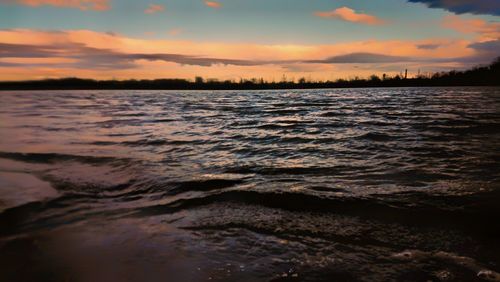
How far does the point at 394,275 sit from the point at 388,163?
6224 millimetres

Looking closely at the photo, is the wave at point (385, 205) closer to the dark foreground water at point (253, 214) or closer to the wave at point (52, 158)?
the dark foreground water at point (253, 214)

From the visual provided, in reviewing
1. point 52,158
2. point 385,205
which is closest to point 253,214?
point 385,205

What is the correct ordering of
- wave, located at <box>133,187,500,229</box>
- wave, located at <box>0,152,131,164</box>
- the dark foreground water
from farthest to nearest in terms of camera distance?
wave, located at <box>0,152,131,164</box>
wave, located at <box>133,187,500,229</box>
the dark foreground water

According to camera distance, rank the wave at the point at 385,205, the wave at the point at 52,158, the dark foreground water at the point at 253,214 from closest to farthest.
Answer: the dark foreground water at the point at 253,214, the wave at the point at 385,205, the wave at the point at 52,158

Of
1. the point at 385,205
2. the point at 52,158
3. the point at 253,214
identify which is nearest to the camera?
the point at 253,214

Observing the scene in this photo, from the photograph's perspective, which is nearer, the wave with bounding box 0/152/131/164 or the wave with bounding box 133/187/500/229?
the wave with bounding box 133/187/500/229

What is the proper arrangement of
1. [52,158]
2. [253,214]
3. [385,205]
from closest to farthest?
[253,214]
[385,205]
[52,158]

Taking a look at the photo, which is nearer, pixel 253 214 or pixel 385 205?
pixel 253 214

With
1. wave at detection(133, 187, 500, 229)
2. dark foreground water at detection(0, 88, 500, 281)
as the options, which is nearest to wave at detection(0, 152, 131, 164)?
dark foreground water at detection(0, 88, 500, 281)

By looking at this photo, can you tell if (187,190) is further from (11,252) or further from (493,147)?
(493,147)

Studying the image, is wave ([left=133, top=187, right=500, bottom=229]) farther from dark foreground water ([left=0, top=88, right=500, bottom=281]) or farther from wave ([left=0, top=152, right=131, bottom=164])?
wave ([left=0, top=152, right=131, bottom=164])

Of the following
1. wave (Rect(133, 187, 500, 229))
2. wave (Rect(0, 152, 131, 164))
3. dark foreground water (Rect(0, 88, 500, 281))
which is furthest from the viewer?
wave (Rect(0, 152, 131, 164))

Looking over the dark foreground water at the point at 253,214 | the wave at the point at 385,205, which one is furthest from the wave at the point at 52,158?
the wave at the point at 385,205

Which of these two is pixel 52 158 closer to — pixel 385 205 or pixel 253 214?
pixel 253 214
